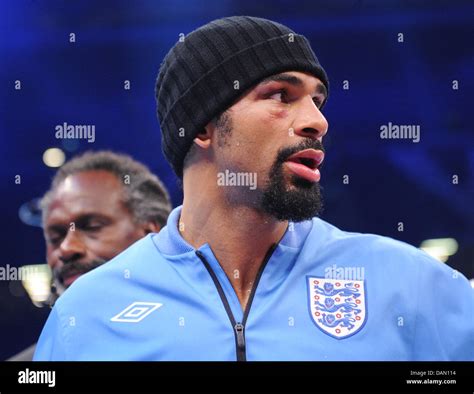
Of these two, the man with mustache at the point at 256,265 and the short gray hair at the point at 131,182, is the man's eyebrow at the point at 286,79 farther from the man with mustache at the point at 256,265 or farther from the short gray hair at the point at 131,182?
the short gray hair at the point at 131,182

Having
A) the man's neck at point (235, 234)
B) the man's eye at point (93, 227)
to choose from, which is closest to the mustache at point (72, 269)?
the man's eye at point (93, 227)

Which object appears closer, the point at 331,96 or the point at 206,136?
the point at 206,136

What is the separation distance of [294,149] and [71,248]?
767mm

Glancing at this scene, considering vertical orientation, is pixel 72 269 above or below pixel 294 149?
below

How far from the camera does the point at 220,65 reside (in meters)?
2.04

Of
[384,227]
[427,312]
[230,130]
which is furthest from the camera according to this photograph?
[384,227]

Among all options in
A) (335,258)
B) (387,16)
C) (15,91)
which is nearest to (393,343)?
(335,258)

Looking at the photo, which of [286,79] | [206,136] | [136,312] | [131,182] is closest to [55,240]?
[131,182]

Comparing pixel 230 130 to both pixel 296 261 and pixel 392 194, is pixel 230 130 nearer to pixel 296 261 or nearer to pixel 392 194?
pixel 296 261

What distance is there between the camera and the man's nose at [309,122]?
1.98 metres

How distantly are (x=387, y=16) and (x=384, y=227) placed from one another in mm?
599

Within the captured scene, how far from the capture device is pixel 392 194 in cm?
226

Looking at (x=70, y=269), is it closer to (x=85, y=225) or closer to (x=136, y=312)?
(x=85, y=225)

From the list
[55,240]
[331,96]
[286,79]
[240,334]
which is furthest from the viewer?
[55,240]
